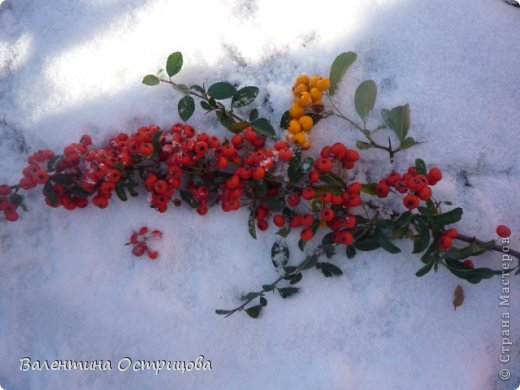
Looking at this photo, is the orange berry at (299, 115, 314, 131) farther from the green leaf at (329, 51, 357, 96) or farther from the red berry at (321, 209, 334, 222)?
the red berry at (321, 209, 334, 222)

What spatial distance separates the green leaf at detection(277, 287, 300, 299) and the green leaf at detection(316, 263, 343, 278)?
136 mm

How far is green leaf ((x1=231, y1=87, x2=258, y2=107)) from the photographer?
1920mm

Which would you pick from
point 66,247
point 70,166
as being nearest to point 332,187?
point 70,166

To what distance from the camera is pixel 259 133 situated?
1.92 meters

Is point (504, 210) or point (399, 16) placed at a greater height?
point (399, 16)

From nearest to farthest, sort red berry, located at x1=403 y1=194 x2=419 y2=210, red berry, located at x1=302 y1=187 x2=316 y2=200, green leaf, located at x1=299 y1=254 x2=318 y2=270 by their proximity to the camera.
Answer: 1. red berry, located at x1=403 y1=194 x2=419 y2=210
2. red berry, located at x1=302 y1=187 x2=316 y2=200
3. green leaf, located at x1=299 y1=254 x2=318 y2=270

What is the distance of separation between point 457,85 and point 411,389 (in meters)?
1.26

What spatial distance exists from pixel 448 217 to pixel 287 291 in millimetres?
697

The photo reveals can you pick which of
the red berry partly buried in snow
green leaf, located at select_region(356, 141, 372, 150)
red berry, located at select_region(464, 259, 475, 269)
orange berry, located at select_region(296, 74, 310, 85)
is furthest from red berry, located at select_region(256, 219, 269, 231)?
the red berry partly buried in snow

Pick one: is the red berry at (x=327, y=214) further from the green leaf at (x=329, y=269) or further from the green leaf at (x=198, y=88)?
the green leaf at (x=198, y=88)

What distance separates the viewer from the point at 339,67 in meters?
1.90

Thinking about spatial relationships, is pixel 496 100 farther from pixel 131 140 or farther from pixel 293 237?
pixel 131 140

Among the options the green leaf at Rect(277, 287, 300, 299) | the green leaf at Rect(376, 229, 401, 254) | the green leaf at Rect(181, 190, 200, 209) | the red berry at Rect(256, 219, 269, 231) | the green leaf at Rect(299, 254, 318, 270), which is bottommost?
the green leaf at Rect(277, 287, 300, 299)

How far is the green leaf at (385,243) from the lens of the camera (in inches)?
69.7
